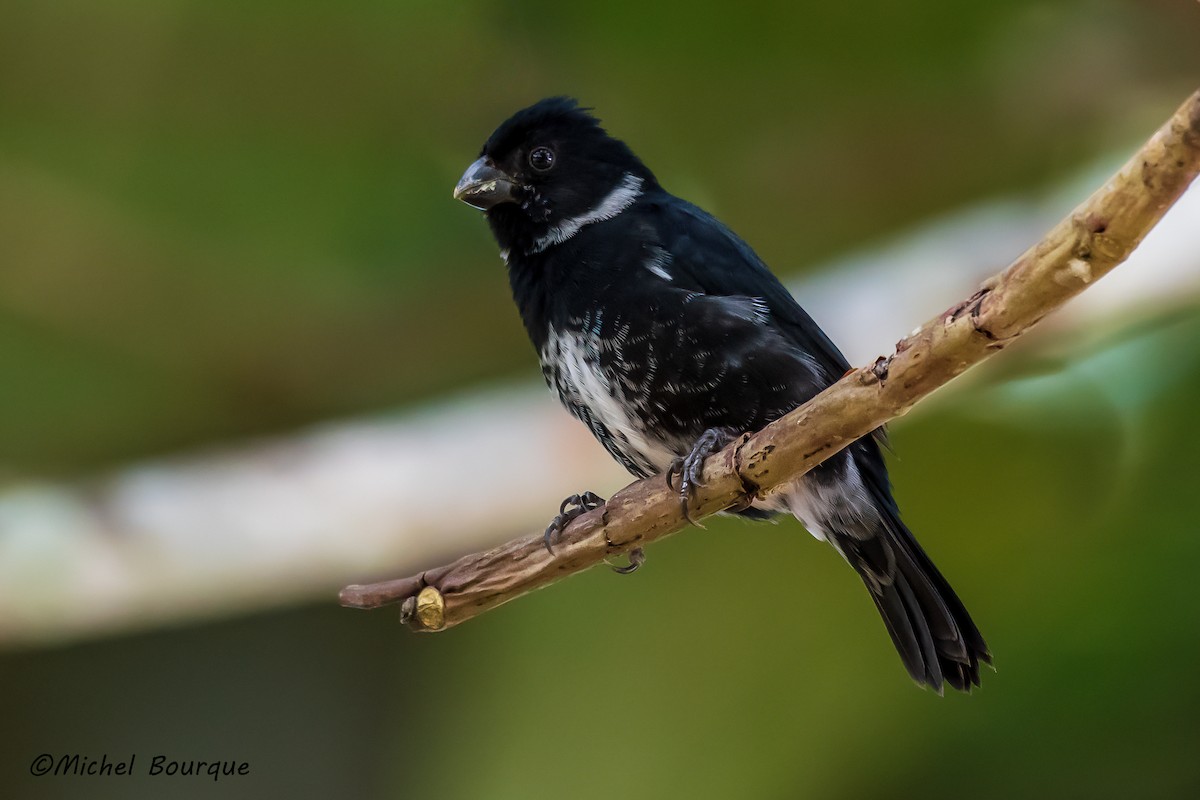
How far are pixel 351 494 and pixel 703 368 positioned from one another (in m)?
2.04

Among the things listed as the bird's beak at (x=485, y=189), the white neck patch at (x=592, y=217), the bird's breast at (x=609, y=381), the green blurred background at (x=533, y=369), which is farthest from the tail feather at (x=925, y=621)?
the green blurred background at (x=533, y=369)

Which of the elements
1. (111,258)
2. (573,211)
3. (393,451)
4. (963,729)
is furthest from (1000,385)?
(111,258)

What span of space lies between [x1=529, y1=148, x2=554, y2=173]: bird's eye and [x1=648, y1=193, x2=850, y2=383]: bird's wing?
0.47 m

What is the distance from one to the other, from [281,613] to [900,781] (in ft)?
8.36

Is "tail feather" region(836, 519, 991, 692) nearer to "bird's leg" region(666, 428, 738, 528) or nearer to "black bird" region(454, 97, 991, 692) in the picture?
"black bird" region(454, 97, 991, 692)

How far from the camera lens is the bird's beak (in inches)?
135

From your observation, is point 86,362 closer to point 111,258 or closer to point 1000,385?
point 111,258

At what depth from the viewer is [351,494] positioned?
14.9ft

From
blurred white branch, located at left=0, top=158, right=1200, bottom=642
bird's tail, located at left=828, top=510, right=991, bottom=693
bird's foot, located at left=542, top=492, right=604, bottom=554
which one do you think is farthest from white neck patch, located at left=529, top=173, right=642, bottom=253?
blurred white branch, located at left=0, top=158, right=1200, bottom=642

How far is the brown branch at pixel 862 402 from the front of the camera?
5.72ft

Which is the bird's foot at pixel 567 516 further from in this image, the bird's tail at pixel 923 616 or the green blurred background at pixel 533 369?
the green blurred background at pixel 533 369

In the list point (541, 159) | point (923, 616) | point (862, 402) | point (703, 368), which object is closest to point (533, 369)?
point (541, 159)

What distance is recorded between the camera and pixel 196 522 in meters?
4.45

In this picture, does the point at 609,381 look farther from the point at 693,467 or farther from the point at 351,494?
the point at 351,494
